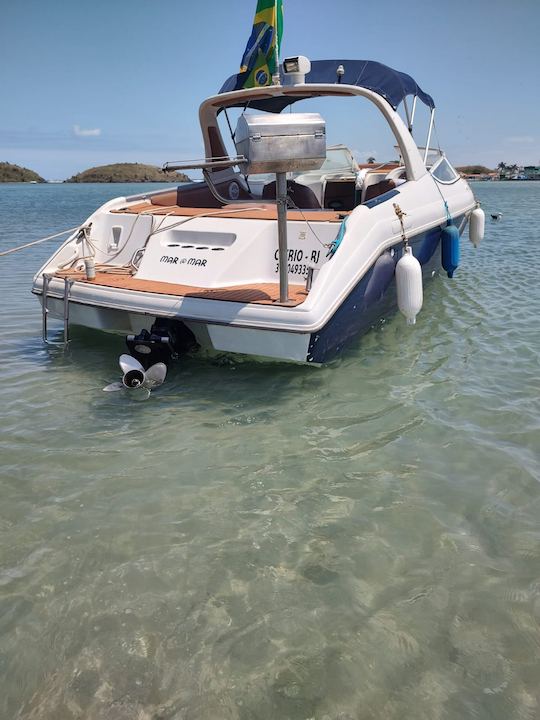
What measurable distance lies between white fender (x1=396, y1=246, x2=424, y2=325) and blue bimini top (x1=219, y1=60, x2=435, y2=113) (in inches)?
93.5

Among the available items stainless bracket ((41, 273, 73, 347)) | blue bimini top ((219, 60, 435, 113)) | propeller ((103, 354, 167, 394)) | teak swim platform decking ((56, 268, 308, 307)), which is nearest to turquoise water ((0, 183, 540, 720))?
propeller ((103, 354, 167, 394))

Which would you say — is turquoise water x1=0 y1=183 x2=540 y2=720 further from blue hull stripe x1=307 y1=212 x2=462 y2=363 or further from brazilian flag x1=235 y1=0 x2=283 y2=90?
brazilian flag x1=235 y1=0 x2=283 y2=90

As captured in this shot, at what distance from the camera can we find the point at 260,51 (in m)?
6.63

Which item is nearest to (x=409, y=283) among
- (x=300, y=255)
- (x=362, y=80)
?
(x=300, y=255)

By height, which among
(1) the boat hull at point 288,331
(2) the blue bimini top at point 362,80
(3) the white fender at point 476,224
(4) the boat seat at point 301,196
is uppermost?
(2) the blue bimini top at point 362,80

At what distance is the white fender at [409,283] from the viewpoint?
4973mm

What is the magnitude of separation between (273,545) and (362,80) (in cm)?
578

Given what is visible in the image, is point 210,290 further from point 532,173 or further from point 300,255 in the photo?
point 532,173

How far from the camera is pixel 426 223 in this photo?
21.4ft

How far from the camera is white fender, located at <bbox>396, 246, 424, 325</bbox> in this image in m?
4.97

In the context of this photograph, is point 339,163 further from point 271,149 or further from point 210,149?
point 271,149

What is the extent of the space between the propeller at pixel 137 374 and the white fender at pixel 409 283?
213 cm

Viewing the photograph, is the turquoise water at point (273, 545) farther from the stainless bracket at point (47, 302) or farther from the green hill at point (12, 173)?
the green hill at point (12, 173)

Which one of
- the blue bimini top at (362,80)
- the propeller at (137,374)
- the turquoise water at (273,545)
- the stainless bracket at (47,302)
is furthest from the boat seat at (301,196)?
the propeller at (137,374)
